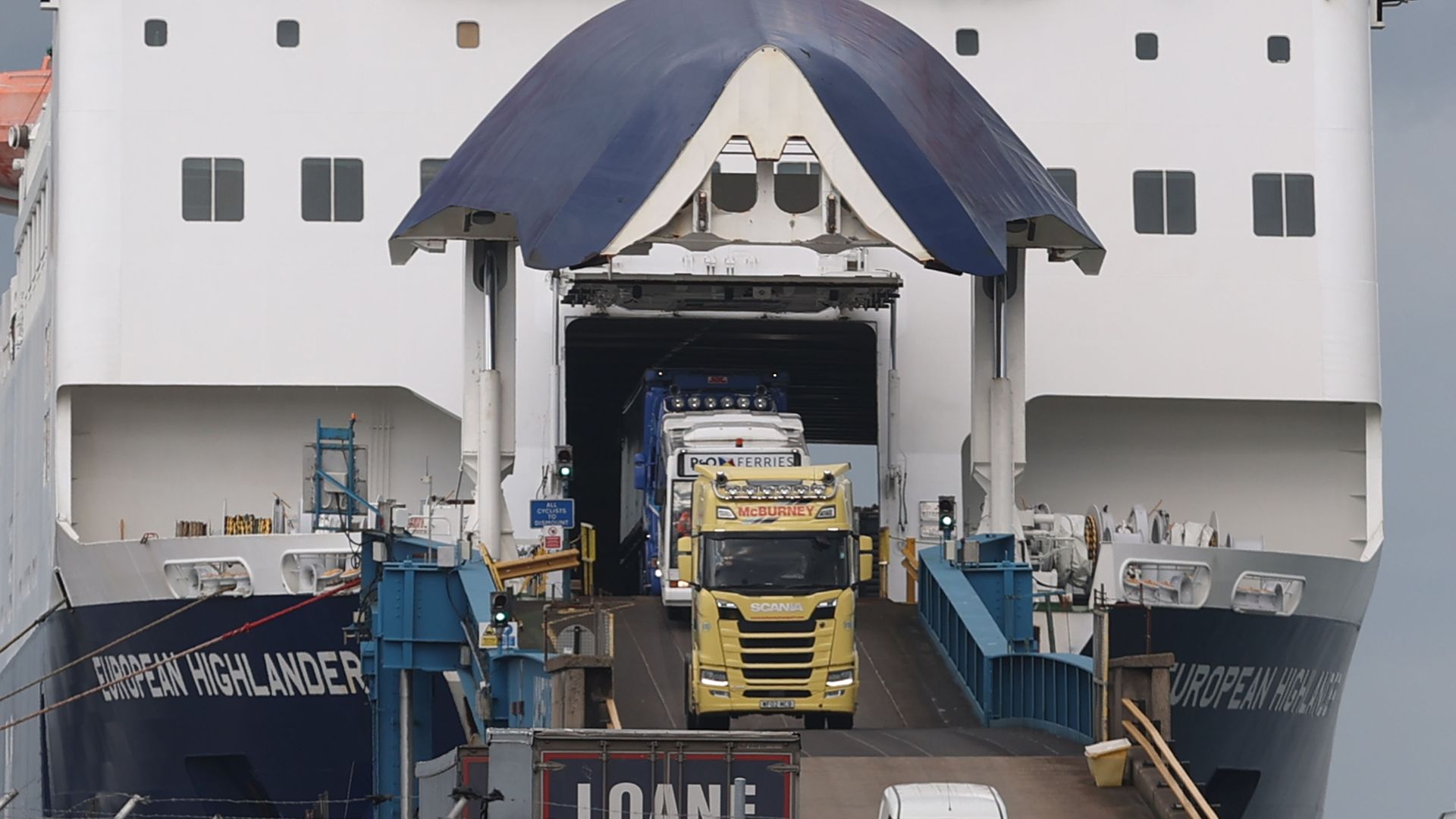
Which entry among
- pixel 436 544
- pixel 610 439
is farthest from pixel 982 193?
pixel 610 439

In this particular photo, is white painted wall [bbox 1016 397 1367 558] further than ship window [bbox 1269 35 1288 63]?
No

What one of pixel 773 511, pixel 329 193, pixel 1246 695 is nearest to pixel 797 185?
pixel 329 193

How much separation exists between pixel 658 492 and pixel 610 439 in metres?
8.67

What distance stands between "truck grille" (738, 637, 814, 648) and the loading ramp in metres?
0.82

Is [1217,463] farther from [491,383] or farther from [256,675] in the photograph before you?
[256,675]

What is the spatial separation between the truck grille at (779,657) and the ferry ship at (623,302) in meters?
7.99

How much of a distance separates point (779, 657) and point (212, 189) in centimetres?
1325

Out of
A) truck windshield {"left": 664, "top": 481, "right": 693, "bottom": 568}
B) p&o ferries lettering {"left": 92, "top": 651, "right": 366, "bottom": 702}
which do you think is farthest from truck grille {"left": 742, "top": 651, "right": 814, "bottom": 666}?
p&o ferries lettering {"left": 92, "top": 651, "right": 366, "bottom": 702}

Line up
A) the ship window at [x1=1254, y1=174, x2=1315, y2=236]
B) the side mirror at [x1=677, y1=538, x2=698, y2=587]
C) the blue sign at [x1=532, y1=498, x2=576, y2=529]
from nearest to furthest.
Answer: the side mirror at [x1=677, y1=538, x2=698, y2=587] < the blue sign at [x1=532, y1=498, x2=576, y2=529] < the ship window at [x1=1254, y1=174, x2=1315, y2=236]

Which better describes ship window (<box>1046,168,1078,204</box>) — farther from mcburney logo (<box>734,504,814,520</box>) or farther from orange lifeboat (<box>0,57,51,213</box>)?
orange lifeboat (<box>0,57,51,213</box>)

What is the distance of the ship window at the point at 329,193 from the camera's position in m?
34.6

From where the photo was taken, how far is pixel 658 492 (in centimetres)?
3306

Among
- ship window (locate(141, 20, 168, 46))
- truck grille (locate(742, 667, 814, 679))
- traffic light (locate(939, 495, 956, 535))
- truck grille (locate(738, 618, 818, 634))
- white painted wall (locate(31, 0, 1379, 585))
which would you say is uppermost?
ship window (locate(141, 20, 168, 46))

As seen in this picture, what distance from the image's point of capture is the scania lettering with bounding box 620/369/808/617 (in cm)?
3083
